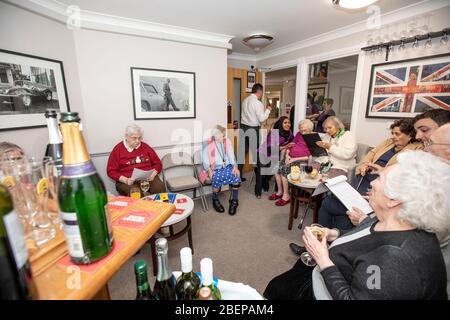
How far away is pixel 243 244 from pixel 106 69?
8.79ft

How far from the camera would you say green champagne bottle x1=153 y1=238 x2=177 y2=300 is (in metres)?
0.57

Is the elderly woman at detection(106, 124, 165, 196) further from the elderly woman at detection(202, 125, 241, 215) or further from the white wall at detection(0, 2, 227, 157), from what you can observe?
the elderly woman at detection(202, 125, 241, 215)

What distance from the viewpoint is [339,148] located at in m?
2.71

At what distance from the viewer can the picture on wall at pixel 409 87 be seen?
2268 millimetres

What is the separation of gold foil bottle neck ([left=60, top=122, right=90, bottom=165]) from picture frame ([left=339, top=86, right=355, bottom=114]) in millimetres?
6550

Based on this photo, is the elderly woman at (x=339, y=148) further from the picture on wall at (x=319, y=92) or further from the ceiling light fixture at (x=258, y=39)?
the picture on wall at (x=319, y=92)

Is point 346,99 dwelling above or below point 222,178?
above

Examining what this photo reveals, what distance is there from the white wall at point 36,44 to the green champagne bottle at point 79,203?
200 cm

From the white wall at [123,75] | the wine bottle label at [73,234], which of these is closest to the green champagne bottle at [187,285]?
the wine bottle label at [73,234]

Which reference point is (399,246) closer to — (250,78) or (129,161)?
(129,161)

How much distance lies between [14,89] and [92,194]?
216 centimetres

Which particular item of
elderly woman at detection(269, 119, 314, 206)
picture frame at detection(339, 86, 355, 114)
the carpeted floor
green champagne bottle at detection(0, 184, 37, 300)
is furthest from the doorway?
green champagne bottle at detection(0, 184, 37, 300)

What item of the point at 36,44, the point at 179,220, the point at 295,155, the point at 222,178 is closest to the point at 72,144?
the point at 179,220
